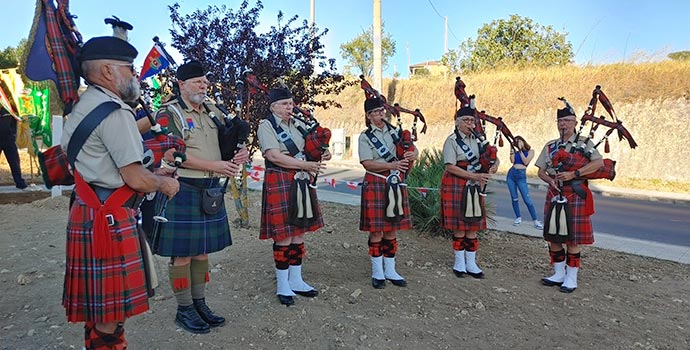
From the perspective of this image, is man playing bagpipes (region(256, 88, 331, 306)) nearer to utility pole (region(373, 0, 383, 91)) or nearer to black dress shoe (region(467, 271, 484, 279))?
black dress shoe (region(467, 271, 484, 279))

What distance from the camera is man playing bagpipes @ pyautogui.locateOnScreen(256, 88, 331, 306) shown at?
3609mm

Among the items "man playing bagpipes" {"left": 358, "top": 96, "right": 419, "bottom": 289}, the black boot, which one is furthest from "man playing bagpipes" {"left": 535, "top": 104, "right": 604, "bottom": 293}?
the black boot

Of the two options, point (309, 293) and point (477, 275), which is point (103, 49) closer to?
point (309, 293)

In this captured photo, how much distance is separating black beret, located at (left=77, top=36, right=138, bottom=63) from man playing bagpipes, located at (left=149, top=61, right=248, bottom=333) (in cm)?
83

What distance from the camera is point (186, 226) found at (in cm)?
303

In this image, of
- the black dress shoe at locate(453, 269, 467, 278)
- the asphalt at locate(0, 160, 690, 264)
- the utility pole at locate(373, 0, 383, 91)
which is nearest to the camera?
the black dress shoe at locate(453, 269, 467, 278)

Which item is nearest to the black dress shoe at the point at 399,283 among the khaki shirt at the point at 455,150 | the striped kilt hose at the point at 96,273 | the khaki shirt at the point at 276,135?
the khaki shirt at the point at 455,150

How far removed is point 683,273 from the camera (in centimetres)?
475

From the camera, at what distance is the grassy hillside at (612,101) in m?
14.4

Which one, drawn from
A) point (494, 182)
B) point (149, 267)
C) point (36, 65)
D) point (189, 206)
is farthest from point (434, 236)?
point (494, 182)

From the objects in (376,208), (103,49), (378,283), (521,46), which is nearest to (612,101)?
(521,46)

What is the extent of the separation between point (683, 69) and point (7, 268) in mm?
17452

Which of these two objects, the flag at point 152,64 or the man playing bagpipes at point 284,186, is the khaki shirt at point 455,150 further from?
the flag at point 152,64

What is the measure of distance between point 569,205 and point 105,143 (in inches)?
141
